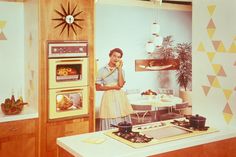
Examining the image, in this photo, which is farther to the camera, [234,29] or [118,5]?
[118,5]

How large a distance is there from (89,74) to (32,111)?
34.6 inches

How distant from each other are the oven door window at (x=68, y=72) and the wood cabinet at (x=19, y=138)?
637 millimetres

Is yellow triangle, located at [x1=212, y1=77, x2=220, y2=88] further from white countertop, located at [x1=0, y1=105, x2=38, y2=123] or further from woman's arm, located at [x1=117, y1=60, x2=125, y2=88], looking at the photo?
woman's arm, located at [x1=117, y1=60, x2=125, y2=88]

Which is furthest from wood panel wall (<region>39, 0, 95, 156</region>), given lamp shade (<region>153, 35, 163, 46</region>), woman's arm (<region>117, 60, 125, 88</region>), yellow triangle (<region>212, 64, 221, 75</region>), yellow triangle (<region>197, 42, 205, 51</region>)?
lamp shade (<region>153, 35, 163, 46</region>)

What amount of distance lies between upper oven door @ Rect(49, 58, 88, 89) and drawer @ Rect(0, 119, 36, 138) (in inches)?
20.6

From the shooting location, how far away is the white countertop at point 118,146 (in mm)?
2160

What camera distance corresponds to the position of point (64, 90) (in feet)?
13.5

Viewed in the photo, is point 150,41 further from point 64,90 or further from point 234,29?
point 234,29

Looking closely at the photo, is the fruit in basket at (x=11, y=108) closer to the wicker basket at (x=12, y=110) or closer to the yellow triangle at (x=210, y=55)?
the wicker basket at (x=12, y=110)

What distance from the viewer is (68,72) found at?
4141mm

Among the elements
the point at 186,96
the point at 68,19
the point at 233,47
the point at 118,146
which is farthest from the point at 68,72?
the point at 186,96

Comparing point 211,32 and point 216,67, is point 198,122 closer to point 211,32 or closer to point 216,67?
point 216,67

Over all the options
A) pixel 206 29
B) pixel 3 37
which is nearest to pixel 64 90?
pixel 3 37

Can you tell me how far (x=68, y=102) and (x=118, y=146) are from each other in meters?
2.01
